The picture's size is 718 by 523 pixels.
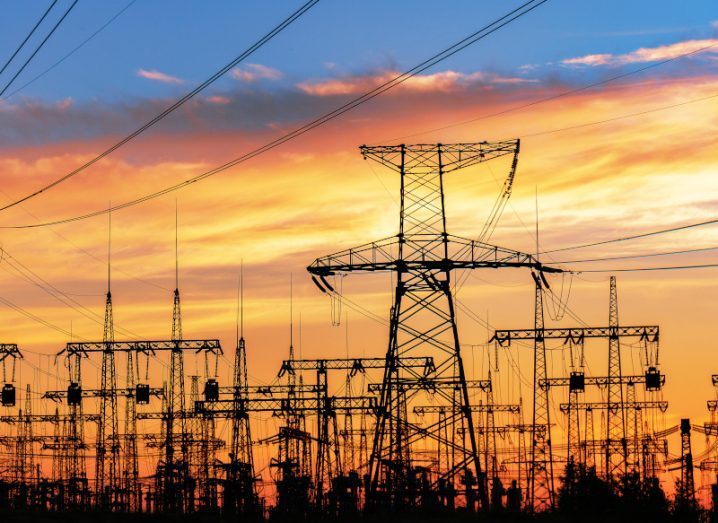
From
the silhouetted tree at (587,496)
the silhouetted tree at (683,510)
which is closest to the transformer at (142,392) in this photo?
the silhouetted tree at (587,496)

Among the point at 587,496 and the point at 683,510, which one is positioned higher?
the point at 587,496

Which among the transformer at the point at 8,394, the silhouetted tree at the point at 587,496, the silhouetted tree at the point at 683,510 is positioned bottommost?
the silhouetted tree at the point at 683,510

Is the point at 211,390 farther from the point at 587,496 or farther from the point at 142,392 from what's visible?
the point at 587,496

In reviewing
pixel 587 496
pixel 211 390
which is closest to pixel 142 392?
pixel 211 390

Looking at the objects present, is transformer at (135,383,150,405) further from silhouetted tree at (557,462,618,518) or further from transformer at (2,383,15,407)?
silhouetted tree at (557,462,618,518)

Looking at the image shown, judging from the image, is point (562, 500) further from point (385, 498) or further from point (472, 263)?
point (472, 263)

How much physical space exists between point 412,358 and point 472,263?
1491 inches

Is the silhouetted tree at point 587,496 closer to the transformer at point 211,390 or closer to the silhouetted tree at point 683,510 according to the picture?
the silhouetted tree at point 683,510

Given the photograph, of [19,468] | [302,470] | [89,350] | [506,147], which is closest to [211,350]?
[89,350]

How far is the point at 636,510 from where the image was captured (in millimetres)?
64750

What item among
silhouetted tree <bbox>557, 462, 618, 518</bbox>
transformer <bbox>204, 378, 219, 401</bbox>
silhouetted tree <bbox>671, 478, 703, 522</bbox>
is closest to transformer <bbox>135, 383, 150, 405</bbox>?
transformer <bbox>204, 378, 219, 401</bbox>

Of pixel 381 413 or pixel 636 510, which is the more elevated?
pixel 381 413

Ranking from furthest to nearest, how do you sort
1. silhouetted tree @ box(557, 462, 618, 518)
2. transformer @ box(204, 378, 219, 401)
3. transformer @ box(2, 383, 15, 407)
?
1. transformer @ box(2, 383, 15, 407)
2. transformer @ box(204, 378, 219, 401)
3. silhouetted tree @ box(557, 462, 618, 518)

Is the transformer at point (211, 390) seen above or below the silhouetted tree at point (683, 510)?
above
